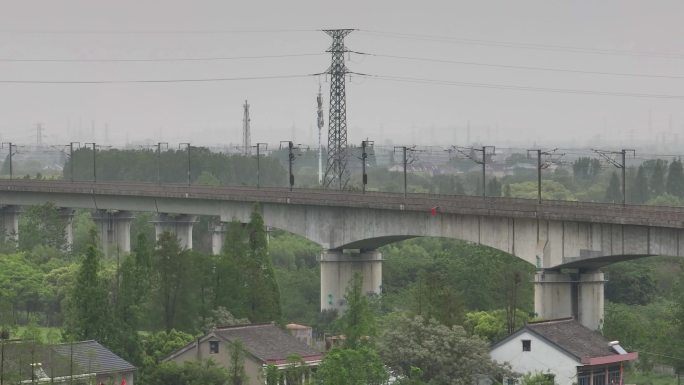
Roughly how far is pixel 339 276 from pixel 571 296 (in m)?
20.1

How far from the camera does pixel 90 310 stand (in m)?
60.2

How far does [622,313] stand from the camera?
8562 cm

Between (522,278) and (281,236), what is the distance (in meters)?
45.7

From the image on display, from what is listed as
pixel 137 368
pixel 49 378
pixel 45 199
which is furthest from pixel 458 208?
pixel 45 199

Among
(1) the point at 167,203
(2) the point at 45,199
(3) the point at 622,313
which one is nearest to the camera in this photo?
(3) the point at 622,313

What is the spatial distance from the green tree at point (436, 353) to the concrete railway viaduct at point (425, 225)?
12979 millimetres

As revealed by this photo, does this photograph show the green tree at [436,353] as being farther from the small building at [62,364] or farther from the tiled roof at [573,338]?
the small building at [62,364]

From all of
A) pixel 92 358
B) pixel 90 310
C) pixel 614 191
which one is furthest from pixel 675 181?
pixel 92 358

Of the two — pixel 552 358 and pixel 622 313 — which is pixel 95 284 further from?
pixel 622 313

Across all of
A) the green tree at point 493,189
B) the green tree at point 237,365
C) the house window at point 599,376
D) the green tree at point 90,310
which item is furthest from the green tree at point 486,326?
the green tree at point 493,189

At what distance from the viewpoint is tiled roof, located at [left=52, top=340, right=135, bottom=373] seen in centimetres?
5247

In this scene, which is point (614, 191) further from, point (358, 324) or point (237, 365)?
point (237, 365)

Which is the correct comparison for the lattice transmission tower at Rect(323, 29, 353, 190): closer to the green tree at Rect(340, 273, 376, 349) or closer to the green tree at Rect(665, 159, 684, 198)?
the green tree at Rect(340, 273, 376, 349)

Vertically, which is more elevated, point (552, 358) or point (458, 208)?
point (458, 208)
